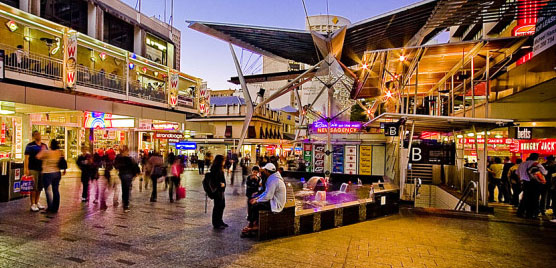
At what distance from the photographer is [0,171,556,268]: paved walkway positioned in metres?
5.51

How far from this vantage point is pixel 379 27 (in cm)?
2020

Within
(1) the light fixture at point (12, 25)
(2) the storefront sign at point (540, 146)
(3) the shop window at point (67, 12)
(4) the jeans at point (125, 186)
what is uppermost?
(3) the shop window at point (67, 12)

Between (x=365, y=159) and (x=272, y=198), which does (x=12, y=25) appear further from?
(x=365, y=159)

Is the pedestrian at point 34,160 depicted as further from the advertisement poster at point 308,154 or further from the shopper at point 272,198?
the advertisement poster at point 308,154

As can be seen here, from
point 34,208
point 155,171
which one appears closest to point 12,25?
point 155,171

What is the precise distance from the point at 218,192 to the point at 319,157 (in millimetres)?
16613

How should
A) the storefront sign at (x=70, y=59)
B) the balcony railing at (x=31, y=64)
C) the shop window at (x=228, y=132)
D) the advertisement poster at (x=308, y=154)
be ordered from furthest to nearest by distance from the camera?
1. the shop window at (x=228, y=132)
2. the advertisement poster at (x=308, y=154)
3. the storefront sign at (x=70, y=59)
4. the balcony railing at (x=31, y=64)

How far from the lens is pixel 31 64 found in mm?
16156

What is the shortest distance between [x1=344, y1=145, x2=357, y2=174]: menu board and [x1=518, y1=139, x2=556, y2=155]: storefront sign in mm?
9187

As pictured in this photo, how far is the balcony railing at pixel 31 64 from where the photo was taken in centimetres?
1520

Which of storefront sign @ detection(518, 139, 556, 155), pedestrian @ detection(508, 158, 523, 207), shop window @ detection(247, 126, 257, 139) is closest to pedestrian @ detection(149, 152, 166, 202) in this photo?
pedestrian @ detection(508, 158, 523, 207)

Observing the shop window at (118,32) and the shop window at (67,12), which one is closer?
the shop window at (67,12)

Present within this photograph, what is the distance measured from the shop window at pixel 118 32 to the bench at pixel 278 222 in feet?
67.2

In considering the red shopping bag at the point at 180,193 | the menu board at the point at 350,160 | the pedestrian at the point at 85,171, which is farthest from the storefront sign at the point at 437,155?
the pedestrian at the point at 85,171
